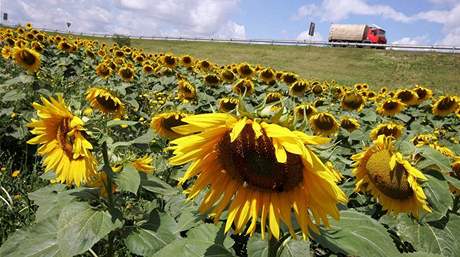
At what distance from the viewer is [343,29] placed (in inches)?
1996

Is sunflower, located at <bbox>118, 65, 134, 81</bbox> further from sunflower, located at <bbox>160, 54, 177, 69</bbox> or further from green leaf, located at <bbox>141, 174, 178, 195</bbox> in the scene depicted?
green leaf, located at <bbox>141, 174, 178, 195</bbox>

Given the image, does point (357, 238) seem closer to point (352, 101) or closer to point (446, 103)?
point (352, 101)

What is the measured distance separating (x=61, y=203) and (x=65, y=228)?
0.31 meters

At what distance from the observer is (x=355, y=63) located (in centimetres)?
3238

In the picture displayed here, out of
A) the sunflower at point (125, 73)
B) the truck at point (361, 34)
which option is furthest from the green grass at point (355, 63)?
the sunflower at point (125, 73)

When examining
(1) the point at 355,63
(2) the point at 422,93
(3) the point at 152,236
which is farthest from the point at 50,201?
(1) the point at 355,63

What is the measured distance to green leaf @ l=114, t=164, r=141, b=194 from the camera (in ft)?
6.83

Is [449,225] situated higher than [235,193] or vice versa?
[235,193]

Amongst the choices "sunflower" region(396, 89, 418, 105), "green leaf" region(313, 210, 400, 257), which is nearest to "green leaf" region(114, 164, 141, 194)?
"green leaf" region(313, 210, 400, 257)

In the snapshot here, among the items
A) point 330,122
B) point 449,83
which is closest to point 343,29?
point 449,83

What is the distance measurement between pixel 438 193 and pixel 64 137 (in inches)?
77.9

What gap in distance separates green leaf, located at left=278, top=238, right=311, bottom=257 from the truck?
4962 cm

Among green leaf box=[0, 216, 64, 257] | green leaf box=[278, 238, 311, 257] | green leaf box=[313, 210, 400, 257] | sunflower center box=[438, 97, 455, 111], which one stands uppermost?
green leaf box=[313, 210, 400, 257]

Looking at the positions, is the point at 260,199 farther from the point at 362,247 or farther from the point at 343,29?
the point at 343,29
